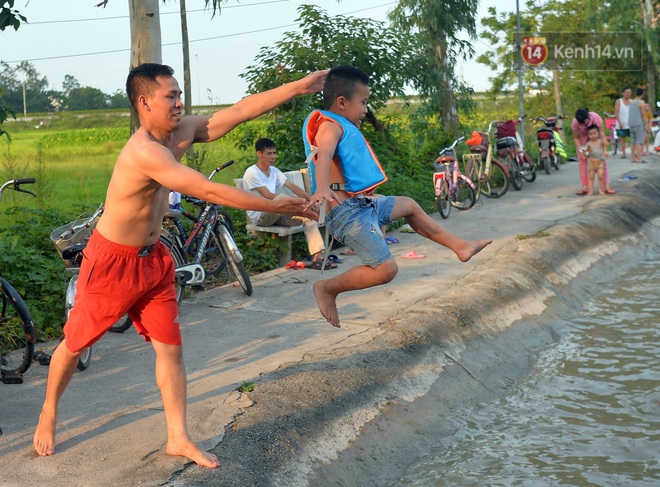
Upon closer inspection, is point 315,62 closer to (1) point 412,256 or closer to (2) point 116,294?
(1) point 412,256

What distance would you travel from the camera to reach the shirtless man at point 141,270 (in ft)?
14.4

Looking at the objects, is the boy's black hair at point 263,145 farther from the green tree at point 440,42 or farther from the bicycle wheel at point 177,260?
the green tree at point 440,42

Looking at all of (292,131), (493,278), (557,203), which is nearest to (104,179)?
(292,131)

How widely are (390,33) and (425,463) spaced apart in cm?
1085

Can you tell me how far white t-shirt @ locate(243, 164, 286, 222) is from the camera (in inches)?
386

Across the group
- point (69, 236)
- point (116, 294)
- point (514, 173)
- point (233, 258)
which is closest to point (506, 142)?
point (514, 173)

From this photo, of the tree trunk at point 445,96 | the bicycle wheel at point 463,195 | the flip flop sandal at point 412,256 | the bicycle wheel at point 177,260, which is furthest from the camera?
the tree trunk at point 445,96

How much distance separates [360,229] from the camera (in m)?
5.65

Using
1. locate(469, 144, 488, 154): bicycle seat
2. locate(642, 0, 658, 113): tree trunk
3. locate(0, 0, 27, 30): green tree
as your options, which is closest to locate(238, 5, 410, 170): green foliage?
locate(469, 144, 488, 154): bicycle seat

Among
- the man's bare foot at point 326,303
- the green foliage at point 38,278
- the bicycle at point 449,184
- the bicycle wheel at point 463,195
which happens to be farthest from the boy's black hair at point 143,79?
the bicycle wheel at point 463,195

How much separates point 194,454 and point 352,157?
2.15m

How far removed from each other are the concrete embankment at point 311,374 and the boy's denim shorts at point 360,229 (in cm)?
86

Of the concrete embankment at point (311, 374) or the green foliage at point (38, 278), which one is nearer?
the concrete embankment at point (311, 374)

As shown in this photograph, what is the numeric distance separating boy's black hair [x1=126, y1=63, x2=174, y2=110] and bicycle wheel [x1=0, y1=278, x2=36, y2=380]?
2229 millimetres
